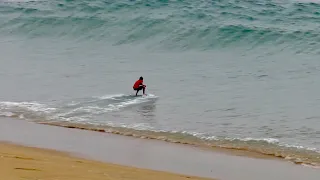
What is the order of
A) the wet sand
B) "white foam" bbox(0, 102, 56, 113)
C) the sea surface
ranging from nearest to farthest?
the wet sand, the sea surface, "white foam" bbox(0, 102, 56, 113)

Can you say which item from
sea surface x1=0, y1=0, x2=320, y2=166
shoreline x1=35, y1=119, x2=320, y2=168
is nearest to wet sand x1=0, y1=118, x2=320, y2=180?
shoreline x1=35, y1=119, x2=320, y2=168

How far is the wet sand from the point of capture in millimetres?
11091

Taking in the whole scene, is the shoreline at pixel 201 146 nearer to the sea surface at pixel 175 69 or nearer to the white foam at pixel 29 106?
the sea surface at pixel 175 69

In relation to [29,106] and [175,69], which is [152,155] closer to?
[29,106]

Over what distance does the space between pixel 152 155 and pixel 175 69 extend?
35.7 ft

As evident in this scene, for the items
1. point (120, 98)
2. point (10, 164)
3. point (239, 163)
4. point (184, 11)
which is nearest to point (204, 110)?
point (120, 98)

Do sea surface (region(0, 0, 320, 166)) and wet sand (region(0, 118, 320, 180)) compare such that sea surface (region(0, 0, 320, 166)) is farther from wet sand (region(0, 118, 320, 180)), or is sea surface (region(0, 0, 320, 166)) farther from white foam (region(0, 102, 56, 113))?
wet sand (region(0, 118, 320, 180))

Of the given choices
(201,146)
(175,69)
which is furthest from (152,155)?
(175,69)

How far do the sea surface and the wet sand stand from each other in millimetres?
648

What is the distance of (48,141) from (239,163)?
14.3 ft

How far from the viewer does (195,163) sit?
38.2 feet

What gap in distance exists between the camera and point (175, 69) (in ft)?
75.0

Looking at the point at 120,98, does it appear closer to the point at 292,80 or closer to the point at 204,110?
the point at 204,110

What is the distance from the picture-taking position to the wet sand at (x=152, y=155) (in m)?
11.1
